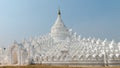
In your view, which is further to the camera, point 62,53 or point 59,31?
point 59,31

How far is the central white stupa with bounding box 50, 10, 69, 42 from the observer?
8588 cm

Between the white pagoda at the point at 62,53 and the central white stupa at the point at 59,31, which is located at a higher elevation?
the central white stupa at the point at 59,31

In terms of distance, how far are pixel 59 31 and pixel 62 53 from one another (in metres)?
25.0

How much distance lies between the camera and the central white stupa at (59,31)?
282ft

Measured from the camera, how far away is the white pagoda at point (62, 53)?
177ft

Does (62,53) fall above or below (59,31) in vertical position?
below

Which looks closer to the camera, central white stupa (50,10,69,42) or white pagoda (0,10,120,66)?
white pagoda (0,10,120,66)

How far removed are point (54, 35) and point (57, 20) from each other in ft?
22.4

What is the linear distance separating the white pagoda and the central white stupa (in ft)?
5.72

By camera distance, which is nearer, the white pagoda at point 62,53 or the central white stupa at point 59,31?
the white pagoda at point 62,53

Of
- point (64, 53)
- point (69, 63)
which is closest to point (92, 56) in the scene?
point (69, 63)

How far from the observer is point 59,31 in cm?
8650

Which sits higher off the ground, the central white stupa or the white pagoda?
the central white stupa

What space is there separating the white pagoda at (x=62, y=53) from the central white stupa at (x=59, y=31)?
174cm
